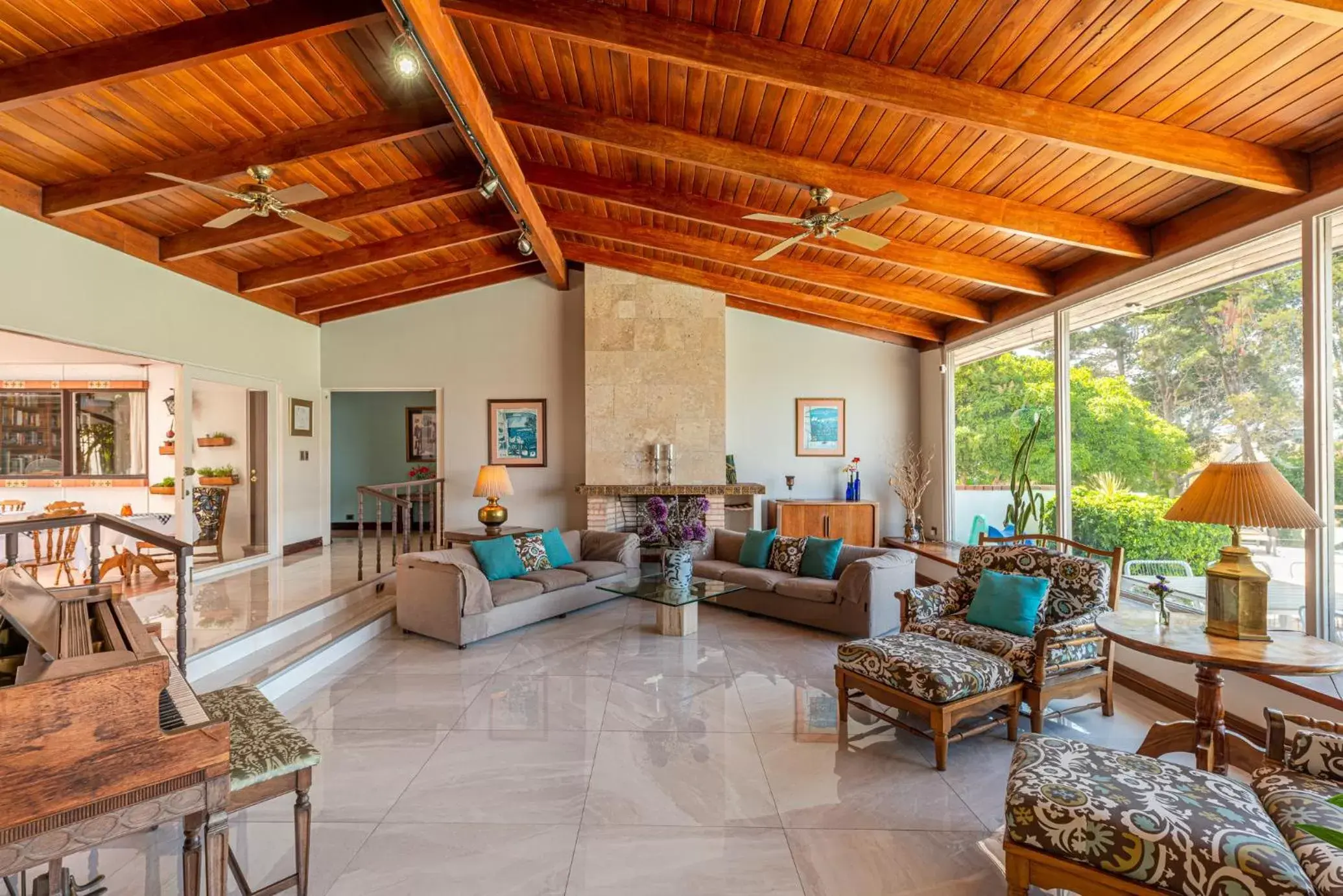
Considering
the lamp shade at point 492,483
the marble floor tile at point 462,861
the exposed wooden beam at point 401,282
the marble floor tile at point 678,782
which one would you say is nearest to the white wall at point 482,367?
the exposed wooden beam at point 401,282

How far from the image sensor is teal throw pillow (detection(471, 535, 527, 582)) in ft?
16.9

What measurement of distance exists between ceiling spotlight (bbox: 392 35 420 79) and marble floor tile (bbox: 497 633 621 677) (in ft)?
11.6

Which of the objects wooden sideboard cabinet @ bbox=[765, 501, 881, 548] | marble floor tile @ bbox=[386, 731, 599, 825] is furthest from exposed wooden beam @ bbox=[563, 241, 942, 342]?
marble floor tile @ bbox=[386, 731, 599, 825]

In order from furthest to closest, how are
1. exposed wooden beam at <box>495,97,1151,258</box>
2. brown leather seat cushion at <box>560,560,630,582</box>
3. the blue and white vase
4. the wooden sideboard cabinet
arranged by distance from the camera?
the wooden sideboard cabinet < brown leather seat cushion at <box>560,560,630,582</box> < the blue and white vase < exposed wooden beam at <box>495,97,1151,258</box>

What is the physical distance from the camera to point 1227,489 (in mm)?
2443

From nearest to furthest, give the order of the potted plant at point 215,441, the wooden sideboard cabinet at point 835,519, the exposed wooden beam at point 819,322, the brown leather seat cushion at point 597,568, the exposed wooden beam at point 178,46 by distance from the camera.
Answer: the exposed wooden beam at point 178,46
the brown leather seat cushion at point 597,568
the potted plant at point 215,441
the wooden sideboard cabinet at point 835,519
the exposed wooden beam at point 819,322

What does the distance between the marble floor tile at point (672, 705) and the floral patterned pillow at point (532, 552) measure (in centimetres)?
179

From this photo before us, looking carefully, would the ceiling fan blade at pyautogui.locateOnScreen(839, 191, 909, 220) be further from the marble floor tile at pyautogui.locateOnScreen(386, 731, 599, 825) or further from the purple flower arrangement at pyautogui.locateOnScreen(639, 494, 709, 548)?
Answer: the marble floor tile at pyautogui.locateOnScreen(386, 731, 599, 825)

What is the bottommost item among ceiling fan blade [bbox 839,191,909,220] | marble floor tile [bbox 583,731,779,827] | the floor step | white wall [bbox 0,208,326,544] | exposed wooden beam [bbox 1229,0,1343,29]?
marble floor tile [bbox 583,731,779,827]

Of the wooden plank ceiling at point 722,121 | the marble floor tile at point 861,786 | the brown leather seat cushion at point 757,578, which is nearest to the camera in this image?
the marble floor tile at point 861,786

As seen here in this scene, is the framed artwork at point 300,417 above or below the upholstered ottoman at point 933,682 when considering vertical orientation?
above

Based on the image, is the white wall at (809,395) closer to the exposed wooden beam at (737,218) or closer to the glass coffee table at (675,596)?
the exposed wooden beam at (737,218)

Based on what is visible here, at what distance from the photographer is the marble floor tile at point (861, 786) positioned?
2.43m

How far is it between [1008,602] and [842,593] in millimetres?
1496
